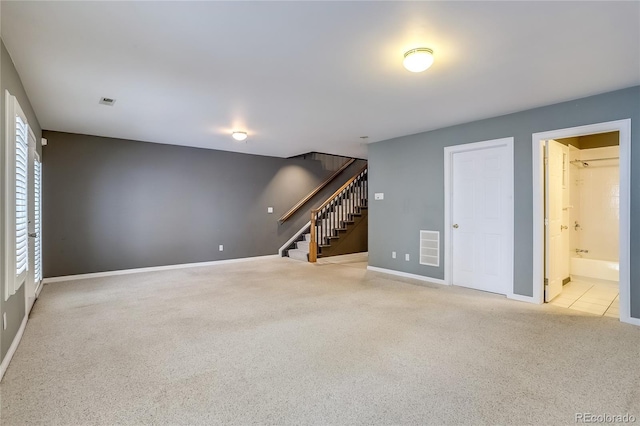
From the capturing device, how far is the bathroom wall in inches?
212

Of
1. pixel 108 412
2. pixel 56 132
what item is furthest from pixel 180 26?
pixel 56 132

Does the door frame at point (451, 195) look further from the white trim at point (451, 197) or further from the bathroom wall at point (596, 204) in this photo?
the bathroom wall at point (596, 204)

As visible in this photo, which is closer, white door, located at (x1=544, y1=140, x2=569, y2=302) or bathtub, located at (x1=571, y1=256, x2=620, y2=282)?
white door, located at (x1=544, y1=140, x2=569, y2=302)

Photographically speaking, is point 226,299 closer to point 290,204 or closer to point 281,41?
point 281,41

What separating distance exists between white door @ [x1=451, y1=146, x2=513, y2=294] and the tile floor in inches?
29.4

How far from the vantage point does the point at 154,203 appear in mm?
6383

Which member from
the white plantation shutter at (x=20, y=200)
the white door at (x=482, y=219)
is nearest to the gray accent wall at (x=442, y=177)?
the white door at (x=482, y=219)

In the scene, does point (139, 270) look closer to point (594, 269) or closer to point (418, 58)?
point (418, 58)

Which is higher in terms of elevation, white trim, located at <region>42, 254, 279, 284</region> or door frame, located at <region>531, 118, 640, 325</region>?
door frame, located at <region>531, 118, 640, 325</region>

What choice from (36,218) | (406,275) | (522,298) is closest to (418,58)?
(522,298)

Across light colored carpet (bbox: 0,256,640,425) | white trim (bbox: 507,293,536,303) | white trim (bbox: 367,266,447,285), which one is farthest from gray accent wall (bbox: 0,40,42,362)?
white trim (bbox: 507,293,536,303)

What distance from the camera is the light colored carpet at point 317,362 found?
1966 millimetres

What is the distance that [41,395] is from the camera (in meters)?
2.13

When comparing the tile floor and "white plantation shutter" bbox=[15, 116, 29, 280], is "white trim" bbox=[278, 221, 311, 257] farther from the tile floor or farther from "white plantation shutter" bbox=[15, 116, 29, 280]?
the tile floor
